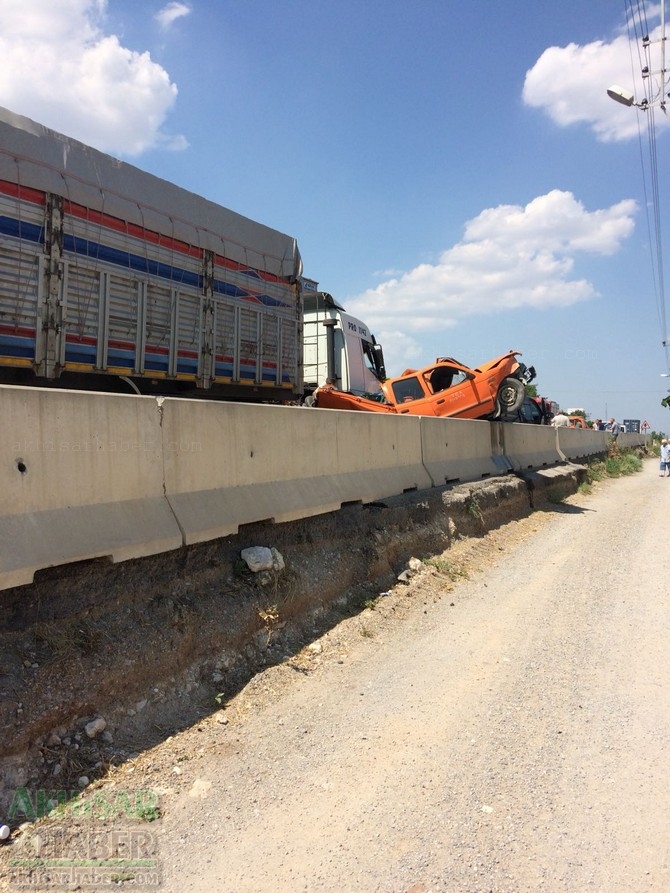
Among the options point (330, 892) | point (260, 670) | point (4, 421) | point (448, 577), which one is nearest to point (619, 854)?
point (330, 892)

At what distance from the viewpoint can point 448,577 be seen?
6.65 m

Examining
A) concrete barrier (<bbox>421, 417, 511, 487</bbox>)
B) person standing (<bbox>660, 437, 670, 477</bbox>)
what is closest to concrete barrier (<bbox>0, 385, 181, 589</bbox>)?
concrete barrier (<bbox>421, 417, 511, 487</bbox>)

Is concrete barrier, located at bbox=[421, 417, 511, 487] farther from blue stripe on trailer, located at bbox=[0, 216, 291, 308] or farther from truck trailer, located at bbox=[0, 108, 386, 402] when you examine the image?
blue stripe on trailer, located at bbox=[0, 216, 291, 308]

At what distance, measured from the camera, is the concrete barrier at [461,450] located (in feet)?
27.8

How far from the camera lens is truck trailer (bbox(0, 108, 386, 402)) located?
5680 millimetres

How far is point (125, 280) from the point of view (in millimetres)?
6586

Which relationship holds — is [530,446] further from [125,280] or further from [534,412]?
[125,280]

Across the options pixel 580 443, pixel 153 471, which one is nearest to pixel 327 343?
pixel 153 471

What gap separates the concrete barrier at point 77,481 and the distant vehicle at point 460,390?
7.85 m

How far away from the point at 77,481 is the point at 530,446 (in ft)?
39.6

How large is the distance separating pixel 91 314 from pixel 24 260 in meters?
0.80

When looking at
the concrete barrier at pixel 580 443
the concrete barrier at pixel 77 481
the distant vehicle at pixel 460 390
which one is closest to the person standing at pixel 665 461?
the concrete barrier at pixel 580 443

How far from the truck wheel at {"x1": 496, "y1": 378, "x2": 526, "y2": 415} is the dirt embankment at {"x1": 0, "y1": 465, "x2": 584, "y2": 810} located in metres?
7.28

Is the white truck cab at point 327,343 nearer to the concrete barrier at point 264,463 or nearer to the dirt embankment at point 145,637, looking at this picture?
the concrete barrier at point 264,463
